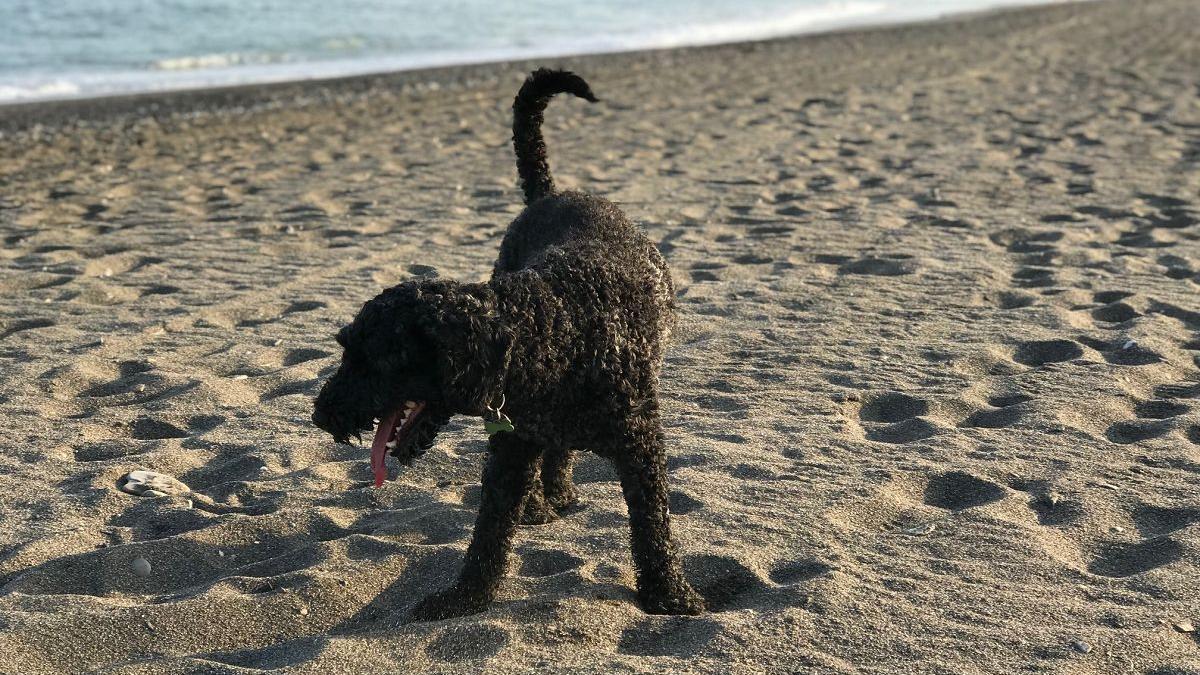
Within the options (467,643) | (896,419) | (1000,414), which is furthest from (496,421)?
(1000,414)

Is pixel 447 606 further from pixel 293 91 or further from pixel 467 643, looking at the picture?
pixel 293 91

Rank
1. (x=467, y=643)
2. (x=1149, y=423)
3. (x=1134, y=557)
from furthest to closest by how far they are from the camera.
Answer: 1. (x=1149, y=423)
2. (x=1134, y=557)
3. (x=467, y=643)

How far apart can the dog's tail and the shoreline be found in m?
11.1

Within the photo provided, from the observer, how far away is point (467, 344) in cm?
342

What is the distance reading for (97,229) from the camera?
9.32 meters

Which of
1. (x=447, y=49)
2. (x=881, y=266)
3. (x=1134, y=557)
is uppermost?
(x=447, y=49)

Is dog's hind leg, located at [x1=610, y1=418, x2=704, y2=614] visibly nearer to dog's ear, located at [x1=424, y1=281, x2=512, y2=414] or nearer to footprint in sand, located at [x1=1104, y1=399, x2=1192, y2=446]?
dog's ear, located at [x1=424, y1=281, x2=512, y2=414]

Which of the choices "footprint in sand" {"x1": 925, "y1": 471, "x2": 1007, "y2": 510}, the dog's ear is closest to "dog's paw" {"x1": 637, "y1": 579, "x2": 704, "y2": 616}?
the dog's ear

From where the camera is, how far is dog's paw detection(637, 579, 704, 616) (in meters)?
3.98

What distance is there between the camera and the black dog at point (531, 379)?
3.45 metres

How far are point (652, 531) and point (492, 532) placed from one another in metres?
0.54

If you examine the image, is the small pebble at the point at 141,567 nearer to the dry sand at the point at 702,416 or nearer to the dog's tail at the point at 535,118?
the dry sand at the point at 702,416

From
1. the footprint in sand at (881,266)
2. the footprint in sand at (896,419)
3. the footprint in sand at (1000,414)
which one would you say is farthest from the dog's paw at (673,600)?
the footprint in sand at (881,266)

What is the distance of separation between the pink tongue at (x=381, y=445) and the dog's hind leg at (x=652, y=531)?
0.77 m
